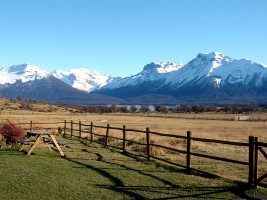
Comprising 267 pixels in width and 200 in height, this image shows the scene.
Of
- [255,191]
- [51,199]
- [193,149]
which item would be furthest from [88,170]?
[193,149]

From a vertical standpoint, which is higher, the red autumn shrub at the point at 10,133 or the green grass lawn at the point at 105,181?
the red autumn shrub at the point at 10,133

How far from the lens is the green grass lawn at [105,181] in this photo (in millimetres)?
11459

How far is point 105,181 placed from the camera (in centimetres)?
1323

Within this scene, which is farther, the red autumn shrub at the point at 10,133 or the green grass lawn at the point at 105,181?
the red autumn shrub at the point at 10,133

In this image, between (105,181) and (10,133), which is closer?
(105,181)

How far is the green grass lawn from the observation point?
37.6ft

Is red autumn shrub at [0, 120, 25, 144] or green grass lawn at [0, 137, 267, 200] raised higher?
red autumn shrub at [0, 120, 25, 144]

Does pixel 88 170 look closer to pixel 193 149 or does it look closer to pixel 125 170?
pixel 125 170

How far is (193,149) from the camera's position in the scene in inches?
1003

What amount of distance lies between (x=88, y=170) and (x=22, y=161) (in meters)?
3.33

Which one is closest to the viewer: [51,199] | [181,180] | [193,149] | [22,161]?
[51,199]

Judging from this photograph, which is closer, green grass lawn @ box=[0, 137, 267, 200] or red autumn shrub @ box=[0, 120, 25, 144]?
green grass lawn @ box=[0, 137, 267, 200]

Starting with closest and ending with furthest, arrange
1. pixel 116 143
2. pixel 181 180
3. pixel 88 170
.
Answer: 1. pixel 181 180
2. pixel 88 170
3. pixel 116 143

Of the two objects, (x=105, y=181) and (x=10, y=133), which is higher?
(x=10, y=133)
